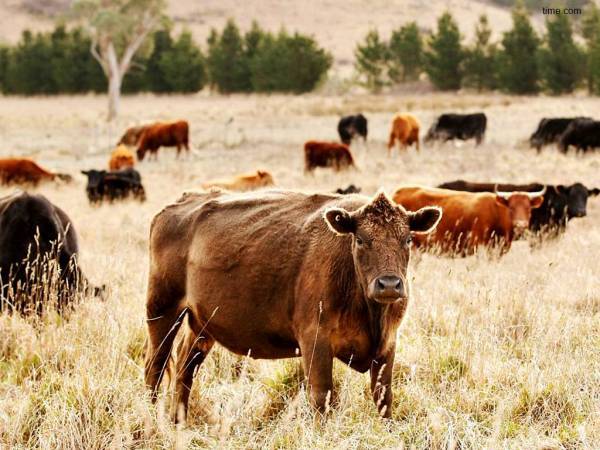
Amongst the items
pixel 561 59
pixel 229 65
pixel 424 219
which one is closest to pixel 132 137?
pixel 424 219

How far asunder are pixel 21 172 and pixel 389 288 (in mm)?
17435

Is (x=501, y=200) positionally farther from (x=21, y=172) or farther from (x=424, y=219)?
(x=21, y=172)

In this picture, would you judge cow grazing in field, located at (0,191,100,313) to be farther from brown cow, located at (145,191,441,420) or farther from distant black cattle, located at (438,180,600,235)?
distant black cattle, located at (438,180,600,235)

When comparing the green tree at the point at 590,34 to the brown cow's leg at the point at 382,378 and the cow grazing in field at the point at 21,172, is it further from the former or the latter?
the brown cow's leg at the point at 382,378

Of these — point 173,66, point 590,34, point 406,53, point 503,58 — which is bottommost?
point 173,66

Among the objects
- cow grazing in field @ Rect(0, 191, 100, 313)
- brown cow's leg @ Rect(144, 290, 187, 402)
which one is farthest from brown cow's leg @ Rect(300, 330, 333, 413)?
cow grazing in field @ Rect(0, 191, 100, 313)

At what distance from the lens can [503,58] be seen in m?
61.1

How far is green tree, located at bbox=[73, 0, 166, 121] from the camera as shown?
1908 inches

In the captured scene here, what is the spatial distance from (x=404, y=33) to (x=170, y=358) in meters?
69.2

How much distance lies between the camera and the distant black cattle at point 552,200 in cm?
1176

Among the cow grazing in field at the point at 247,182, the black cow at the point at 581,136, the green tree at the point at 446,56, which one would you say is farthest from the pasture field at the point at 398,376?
the green tree at the point at 446,56

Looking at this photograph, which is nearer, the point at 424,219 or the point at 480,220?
the point at 424,219

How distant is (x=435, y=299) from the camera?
7168 millimetres

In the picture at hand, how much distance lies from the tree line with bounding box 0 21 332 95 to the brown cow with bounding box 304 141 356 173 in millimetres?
46013
